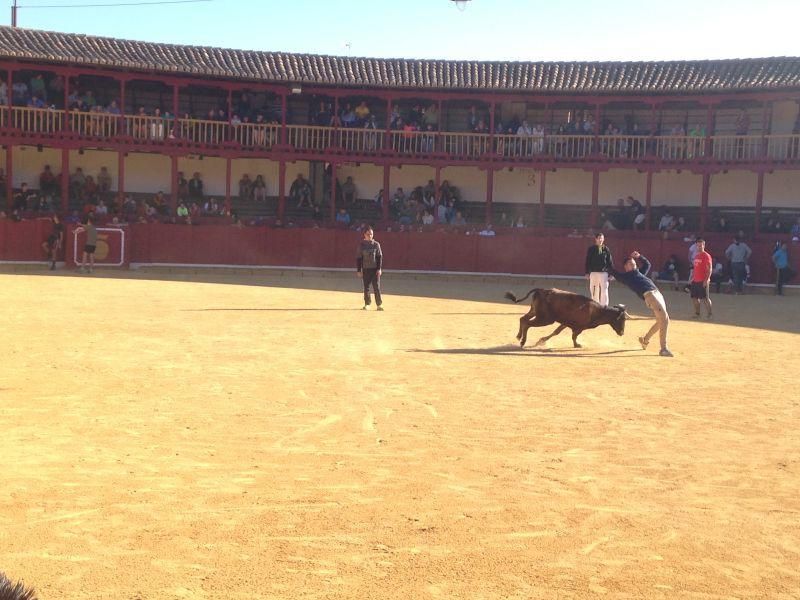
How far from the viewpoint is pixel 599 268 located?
17.0 metres

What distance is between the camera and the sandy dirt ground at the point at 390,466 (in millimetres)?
5234

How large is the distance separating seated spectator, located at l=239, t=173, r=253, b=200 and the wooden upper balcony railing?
1.30m

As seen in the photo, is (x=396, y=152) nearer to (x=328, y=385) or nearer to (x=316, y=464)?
(x=328, y=385)

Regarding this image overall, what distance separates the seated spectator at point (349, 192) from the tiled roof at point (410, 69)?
310cm

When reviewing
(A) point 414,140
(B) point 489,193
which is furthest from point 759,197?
(A) point 414,140

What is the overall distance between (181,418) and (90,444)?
3.72 feet

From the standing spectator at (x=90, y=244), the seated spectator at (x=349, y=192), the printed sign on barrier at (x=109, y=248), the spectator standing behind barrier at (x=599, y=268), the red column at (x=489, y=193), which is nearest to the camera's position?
the spectator standing behind barrier at (x=599, y=268)

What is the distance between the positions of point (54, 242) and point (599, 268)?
16077mm

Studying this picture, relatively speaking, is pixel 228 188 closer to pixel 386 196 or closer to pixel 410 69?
pixel 386 196

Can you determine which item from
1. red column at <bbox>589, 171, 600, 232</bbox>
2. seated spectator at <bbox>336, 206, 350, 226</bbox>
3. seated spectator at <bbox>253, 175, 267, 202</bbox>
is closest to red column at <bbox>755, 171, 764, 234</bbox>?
red column at <bbox>589, 171, 600, 232</bbox>

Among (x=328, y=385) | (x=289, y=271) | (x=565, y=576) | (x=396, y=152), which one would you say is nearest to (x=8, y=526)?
(x=565, y=576)

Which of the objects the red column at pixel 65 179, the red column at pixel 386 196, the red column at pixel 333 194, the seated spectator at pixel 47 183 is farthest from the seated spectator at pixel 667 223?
the seated spectator at pixel 47 183

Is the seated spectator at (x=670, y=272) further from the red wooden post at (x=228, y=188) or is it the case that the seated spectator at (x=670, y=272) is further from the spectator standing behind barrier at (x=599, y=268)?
the red wooden post at (x=228, y=188)

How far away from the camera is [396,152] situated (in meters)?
32.9
